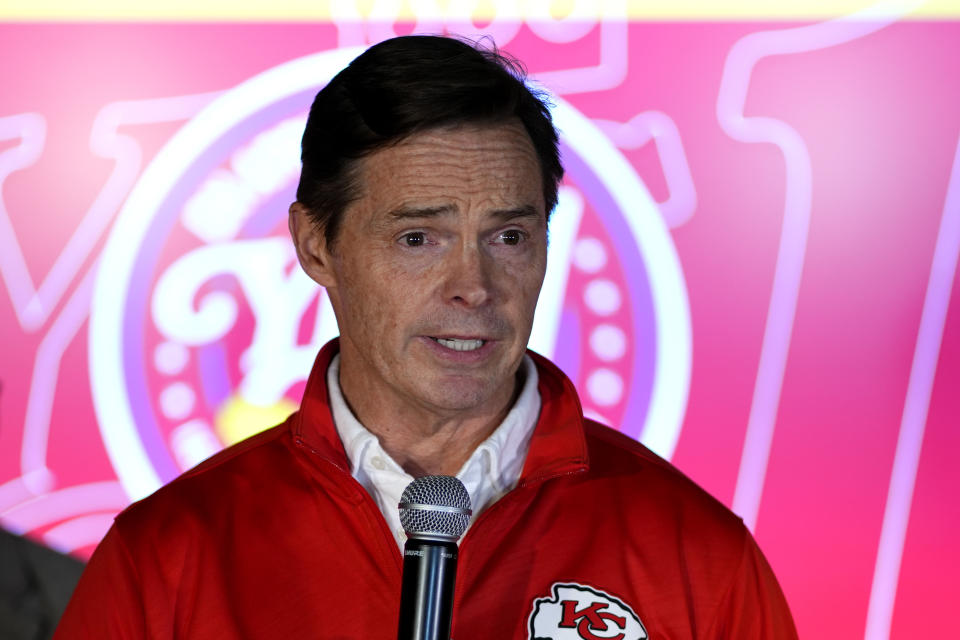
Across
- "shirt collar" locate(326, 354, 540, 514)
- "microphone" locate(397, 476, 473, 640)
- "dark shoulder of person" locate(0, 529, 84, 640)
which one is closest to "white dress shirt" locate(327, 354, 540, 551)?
"shirt collar" locate(326, 354, 540, 514)

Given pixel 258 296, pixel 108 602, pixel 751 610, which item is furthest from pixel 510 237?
pixel 258 296

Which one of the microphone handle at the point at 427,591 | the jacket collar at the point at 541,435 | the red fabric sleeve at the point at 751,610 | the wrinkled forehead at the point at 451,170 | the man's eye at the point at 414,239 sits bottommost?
the red fabric sleeve at the point at 751,610

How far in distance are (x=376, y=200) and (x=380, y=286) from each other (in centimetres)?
11

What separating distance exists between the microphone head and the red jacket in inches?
11.8

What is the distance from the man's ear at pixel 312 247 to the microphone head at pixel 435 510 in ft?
1.86

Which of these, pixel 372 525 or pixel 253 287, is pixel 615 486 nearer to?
pixel 372 525

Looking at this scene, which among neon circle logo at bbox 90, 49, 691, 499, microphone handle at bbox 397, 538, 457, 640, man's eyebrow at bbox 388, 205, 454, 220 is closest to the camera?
microphone handle at bbox 397, 538, 457, 640

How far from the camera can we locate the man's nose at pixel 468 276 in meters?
1.56

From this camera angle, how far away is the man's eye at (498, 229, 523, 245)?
5.35 ft

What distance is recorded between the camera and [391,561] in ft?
5.02

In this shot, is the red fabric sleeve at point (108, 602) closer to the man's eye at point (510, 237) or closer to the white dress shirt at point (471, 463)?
the white dress shirt at point (471, 463)

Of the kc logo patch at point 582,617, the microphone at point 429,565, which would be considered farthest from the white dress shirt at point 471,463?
the microphone at point 429,565

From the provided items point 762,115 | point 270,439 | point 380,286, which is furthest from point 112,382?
point 762,115

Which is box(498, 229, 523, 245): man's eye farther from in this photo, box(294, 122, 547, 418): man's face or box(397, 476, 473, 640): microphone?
box(397, 476, 473, 640): microphone
